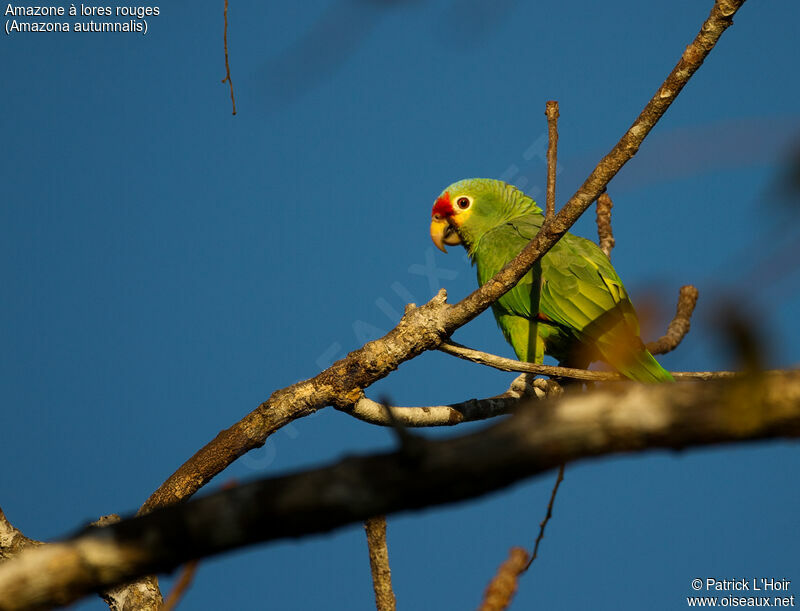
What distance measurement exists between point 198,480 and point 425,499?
226 centimetres

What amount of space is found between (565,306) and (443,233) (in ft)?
5.74

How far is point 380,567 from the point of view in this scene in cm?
293

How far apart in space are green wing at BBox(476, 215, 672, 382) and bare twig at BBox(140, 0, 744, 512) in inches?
65.8

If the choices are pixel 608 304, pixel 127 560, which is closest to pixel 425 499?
pixel 127 560

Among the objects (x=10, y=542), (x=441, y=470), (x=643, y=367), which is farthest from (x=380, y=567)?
(x=643, y=367)

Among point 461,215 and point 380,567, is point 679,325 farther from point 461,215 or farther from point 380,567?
point 380,567

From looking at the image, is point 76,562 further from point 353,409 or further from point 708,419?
point 353,409

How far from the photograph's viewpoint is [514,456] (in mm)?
1064

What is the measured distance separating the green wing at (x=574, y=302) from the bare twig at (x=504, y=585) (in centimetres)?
297

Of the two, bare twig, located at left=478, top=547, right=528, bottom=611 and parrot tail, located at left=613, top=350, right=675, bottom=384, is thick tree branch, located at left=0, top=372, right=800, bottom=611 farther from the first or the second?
parrot tail, located at left=613, top=350, right=675, bottom=384

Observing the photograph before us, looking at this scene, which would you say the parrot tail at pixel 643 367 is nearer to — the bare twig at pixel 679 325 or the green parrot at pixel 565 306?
the green parrot at pixel 565 306

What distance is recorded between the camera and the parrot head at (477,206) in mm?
6113

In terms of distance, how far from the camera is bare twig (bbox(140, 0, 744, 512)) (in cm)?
270

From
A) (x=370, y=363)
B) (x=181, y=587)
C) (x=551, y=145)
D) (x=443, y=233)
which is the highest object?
(x=443, y=233)
